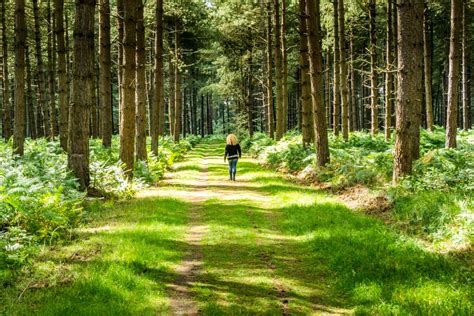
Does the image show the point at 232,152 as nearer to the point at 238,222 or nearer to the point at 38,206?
the point at 238,222

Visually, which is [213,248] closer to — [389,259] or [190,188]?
[389,259]

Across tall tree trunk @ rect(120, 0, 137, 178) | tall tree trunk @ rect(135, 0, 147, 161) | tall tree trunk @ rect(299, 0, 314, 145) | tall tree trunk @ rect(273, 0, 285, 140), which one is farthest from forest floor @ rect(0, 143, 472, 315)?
tall tree trunk @ rect(273, 0, 285, 140)

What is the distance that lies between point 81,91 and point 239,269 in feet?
22.9

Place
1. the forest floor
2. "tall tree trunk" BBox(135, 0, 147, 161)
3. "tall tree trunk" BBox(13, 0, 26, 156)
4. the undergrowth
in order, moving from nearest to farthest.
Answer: the forest floor
the undergrowth
"tall tree trunk" BBox(13, 0, 26, 156)
"tall tree trunk" BBox(135, 0, 147, 161)

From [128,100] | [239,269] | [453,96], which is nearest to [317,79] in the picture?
[453,96]

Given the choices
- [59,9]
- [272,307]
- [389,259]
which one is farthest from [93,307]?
[59,9]

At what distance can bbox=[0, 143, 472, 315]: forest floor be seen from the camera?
5.68m

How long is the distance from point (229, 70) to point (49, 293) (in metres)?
38.2

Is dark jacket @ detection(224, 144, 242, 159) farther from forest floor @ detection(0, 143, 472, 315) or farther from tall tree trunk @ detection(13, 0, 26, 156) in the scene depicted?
tall tree trunk @ detection(13, 0, 26, 156)

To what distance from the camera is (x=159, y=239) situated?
8766mm

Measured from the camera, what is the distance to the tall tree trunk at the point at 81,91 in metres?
11.7

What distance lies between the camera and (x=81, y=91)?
1182 cm

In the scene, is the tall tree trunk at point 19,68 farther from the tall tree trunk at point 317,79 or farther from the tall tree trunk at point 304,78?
the tall tree trunk at point 304,78

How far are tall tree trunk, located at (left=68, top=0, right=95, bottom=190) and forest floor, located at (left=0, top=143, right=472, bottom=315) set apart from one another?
168cm
